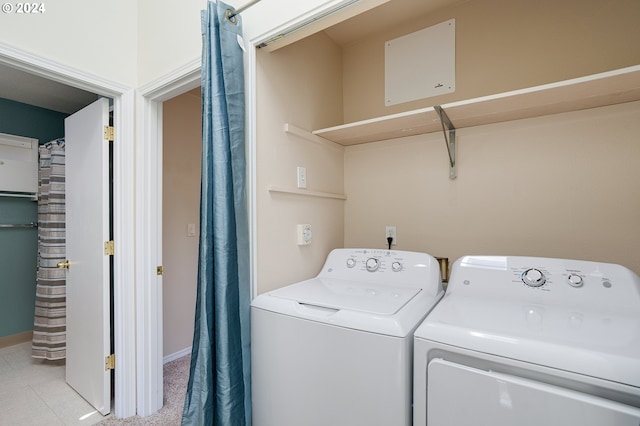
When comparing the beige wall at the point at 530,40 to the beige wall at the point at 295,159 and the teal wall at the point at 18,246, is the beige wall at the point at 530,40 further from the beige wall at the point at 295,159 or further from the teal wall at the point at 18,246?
the teal wall at the point at 18,246

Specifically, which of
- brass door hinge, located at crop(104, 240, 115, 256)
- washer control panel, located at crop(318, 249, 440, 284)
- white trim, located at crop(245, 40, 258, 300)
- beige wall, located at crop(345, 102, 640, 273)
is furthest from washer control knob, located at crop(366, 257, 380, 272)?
brass door hinge, located at crop(104, 240, 115, 256)

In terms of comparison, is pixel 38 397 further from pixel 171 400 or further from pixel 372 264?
pixel 372 264

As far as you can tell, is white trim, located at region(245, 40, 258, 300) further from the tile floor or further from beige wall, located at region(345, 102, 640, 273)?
the tile floor

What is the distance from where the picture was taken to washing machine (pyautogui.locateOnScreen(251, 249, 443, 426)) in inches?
38.7

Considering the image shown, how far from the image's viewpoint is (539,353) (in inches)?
31.6

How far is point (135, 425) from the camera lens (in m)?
1.79

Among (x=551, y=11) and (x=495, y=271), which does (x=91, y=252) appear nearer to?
(x=495, y=271)

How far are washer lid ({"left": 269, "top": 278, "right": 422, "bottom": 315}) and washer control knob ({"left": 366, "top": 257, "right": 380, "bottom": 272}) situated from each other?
3.6 inches

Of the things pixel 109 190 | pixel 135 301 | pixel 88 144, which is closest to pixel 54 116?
pixel 88 144

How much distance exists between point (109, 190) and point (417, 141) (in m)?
1.94

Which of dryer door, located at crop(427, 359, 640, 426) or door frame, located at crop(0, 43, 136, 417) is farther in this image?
door frame, located at crop(0, 43, 136, 417)

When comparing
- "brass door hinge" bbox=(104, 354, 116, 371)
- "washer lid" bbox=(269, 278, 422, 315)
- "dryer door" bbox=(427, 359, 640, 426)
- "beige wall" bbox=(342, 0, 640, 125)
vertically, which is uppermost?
"beige wall" bbox=(342, 0, 640, 125)

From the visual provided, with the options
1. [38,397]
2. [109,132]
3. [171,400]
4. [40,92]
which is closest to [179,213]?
[109,132]

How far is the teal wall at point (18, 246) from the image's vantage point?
2936 mm
